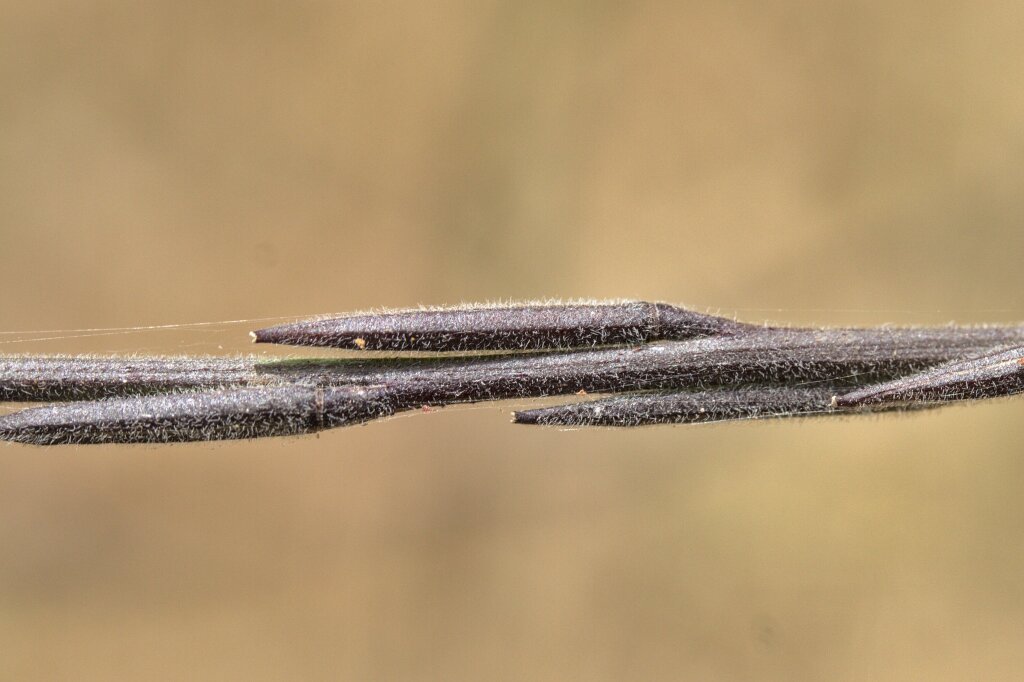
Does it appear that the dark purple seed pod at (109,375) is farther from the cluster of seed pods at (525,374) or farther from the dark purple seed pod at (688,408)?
the dark purple seed pod at (688,408)

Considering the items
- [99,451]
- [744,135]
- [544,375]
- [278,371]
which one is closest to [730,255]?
[744,135]

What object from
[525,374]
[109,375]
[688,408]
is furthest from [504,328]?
[109,375]

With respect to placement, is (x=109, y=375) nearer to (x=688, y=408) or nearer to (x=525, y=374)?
(x=525, y=374)

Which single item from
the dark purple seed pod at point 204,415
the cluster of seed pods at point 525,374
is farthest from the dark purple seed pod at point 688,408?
the dark purple seed pod at point 204,415

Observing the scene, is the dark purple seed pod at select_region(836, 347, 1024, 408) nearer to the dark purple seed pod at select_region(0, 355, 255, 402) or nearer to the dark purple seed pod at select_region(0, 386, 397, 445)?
the dark purple seed pod at select_region(0, 386, 397, 445)

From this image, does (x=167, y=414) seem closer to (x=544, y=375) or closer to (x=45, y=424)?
(x=45, y=424)
